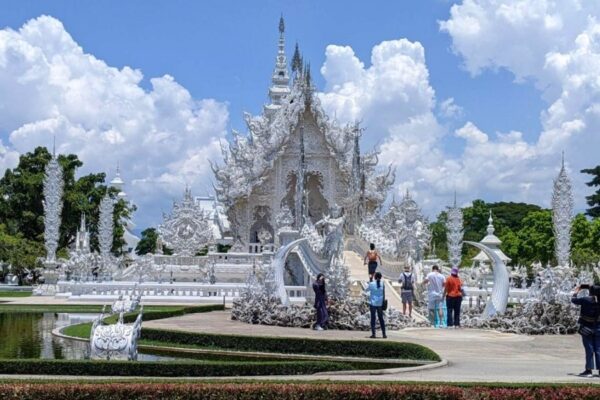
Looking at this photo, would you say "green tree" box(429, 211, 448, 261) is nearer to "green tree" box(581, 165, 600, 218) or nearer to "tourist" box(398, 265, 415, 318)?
"green tree" box(581, 165, 600, 218)

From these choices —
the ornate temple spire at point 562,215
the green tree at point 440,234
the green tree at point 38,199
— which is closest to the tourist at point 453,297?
the ornate temple spire at point 562,215

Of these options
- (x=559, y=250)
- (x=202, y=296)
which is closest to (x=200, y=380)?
(x=202, y=296)

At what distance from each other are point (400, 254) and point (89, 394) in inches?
847

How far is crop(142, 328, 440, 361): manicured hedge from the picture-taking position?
43.2 ft

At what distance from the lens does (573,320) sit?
18.8 m

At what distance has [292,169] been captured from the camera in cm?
4575

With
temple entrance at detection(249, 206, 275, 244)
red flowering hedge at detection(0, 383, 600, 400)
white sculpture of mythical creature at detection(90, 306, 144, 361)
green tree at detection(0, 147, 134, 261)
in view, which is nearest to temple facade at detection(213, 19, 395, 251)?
temple entrance at detection(249, 206, 275, 244)

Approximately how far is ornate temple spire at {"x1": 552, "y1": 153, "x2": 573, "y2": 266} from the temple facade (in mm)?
10505

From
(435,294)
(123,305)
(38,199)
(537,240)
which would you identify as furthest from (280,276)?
(537,240)

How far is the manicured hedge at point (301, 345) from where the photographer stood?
13.2 meters

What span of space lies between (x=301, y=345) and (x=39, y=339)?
20.6 ft

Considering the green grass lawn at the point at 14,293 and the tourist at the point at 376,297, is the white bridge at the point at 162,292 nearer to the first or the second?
the green grass lawn at the point at 14,293

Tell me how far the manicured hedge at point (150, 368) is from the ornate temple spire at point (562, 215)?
91.0ft

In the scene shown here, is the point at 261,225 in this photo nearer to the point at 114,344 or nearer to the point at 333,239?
the point at 333,239
